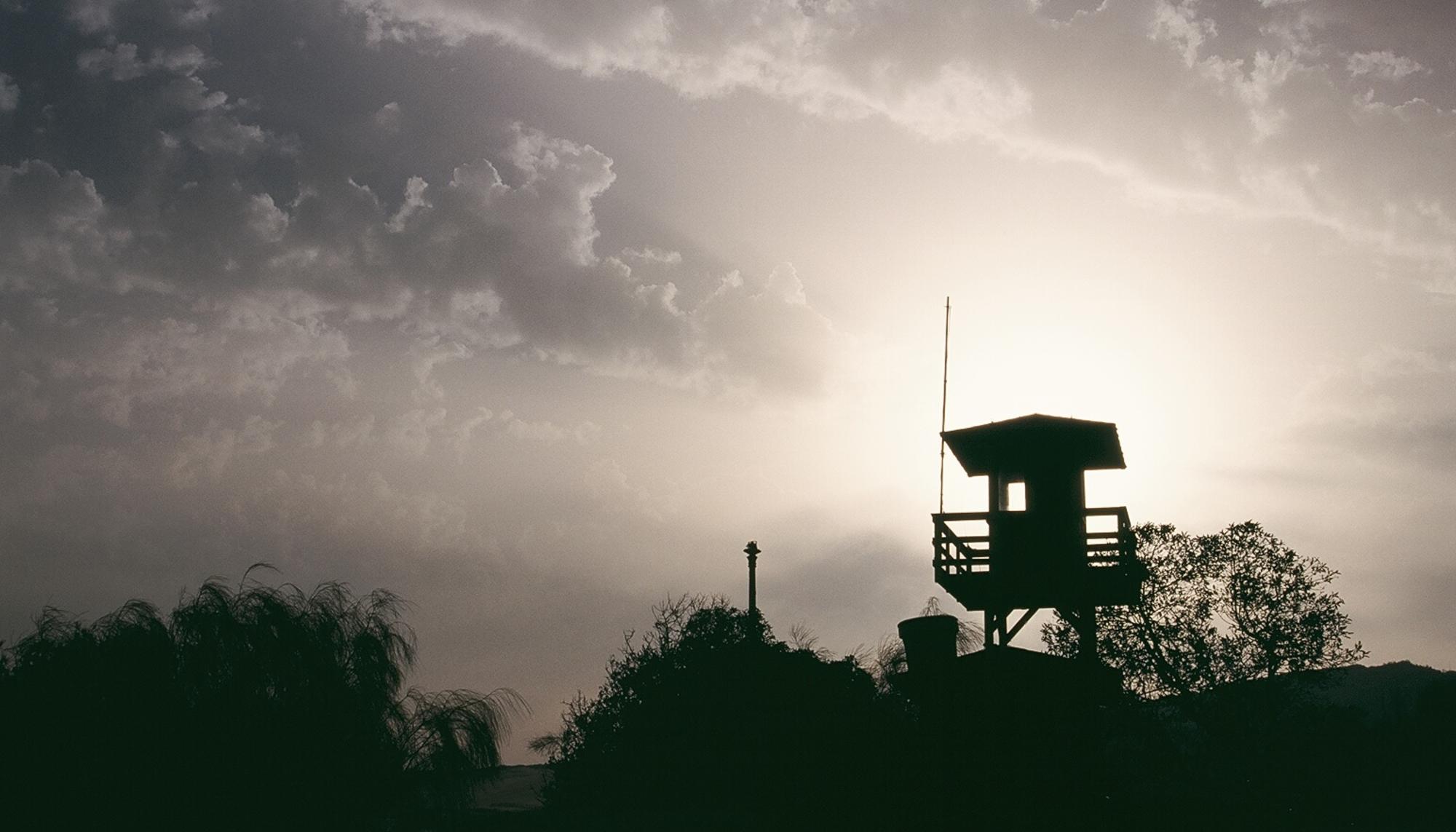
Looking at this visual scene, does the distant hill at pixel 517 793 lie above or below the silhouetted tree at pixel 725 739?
below

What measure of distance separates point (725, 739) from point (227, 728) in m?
12.1

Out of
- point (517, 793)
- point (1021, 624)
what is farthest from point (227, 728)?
point (517, 793)

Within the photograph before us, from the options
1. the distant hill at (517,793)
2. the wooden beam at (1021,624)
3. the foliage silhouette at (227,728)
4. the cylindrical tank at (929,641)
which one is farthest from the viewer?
the distant hill at (517,793)

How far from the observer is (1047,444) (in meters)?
23.1

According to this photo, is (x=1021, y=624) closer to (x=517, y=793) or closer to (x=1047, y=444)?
(x=1047, y=444)

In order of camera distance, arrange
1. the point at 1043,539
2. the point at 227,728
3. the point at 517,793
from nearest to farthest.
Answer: the point at 227,728 < the point at 1043,539 < the point at 517,793

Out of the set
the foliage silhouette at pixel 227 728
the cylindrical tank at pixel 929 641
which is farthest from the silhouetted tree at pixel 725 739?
the foliage silhouette at pixel 227 728

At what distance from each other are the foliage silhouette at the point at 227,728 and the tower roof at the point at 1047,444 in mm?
11772

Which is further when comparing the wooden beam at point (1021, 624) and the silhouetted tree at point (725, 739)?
the wooden beam at point (1021, 624)

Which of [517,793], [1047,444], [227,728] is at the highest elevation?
[1047,444]

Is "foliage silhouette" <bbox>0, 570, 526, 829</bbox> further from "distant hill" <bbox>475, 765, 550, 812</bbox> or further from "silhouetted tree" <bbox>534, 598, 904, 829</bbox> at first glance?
"distant hill" <bbox>475, 765, 550, 812</bbox>

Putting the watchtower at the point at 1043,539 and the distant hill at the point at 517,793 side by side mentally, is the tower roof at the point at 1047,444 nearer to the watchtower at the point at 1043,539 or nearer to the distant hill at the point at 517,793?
the watchtower at the point at 1043,539

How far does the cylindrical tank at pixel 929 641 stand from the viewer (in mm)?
18906

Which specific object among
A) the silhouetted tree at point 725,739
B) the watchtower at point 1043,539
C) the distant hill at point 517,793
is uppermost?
the watchtower at point 1043,539
